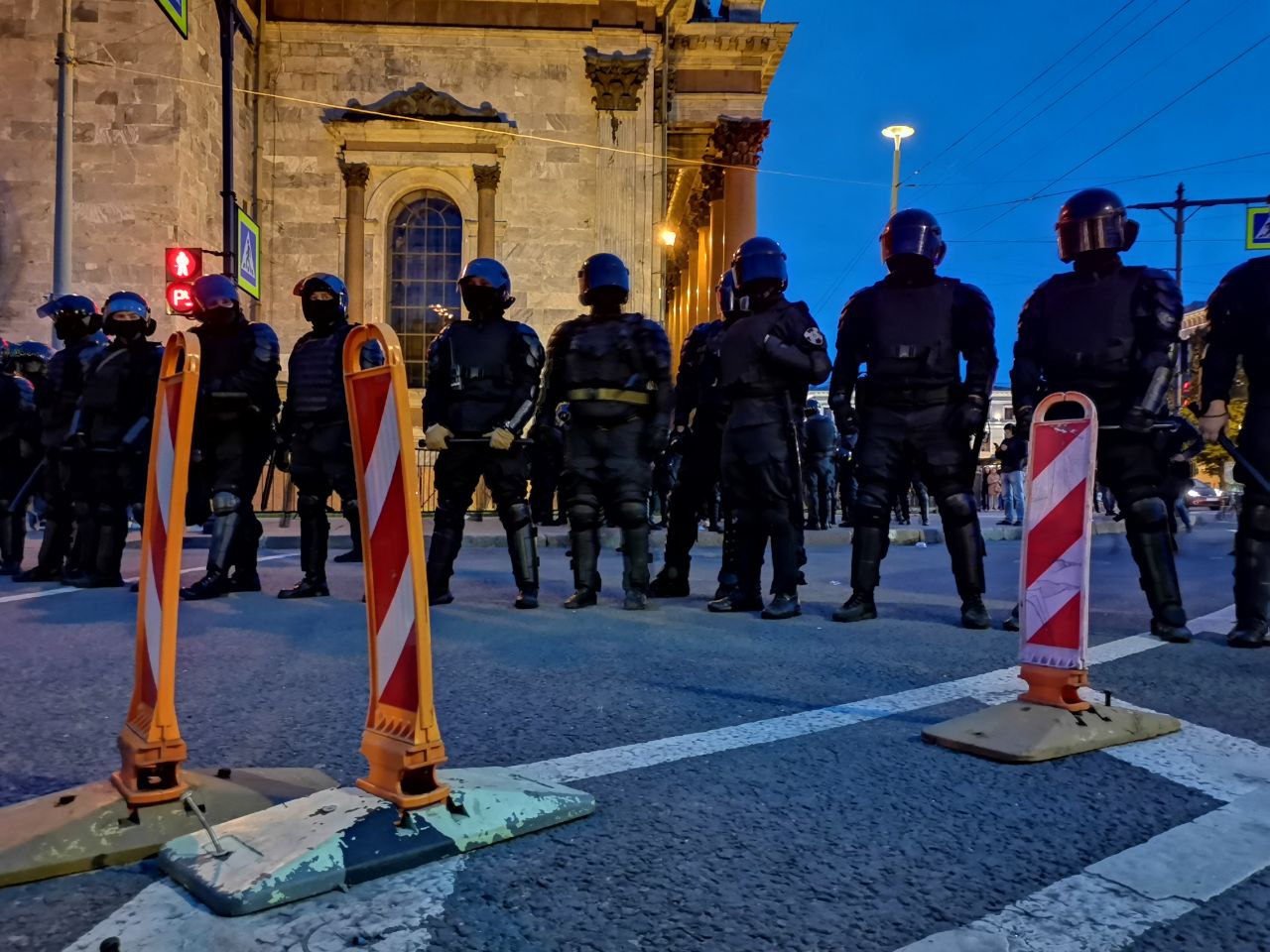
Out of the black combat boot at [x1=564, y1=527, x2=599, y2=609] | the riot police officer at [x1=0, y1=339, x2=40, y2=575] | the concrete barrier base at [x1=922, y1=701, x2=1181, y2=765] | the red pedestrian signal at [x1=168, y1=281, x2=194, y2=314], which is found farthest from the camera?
the red pedestrian signal at [x1=168, y1=281, x2=194, y2=314]

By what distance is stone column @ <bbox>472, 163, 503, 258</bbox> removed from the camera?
2106 cm

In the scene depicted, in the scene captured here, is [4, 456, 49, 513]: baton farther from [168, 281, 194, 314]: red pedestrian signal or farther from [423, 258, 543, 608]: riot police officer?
[168, 281, 194, 314]: red pedestrian signal

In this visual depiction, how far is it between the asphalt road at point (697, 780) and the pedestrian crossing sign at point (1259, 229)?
11147mm

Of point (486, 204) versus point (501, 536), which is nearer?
point (501, 536)

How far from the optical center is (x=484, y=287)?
6602 mm

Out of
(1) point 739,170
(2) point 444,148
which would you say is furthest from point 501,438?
(1) point 739,170

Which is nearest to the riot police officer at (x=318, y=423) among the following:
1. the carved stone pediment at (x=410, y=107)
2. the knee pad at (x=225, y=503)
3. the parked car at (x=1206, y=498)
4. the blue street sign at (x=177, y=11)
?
the knee pad at (x=225, y=503)

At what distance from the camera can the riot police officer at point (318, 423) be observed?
7.06 meters

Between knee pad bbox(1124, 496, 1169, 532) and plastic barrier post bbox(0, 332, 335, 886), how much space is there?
174 inches

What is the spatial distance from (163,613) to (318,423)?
4987 mm

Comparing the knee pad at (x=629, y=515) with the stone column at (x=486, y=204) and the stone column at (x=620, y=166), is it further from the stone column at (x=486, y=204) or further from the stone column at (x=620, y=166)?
the stone column at (x=486, y=204)

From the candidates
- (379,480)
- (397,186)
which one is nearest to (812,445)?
(397,186)

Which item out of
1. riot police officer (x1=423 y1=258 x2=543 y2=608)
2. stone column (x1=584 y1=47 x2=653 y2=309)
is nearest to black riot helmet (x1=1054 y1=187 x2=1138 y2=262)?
riot police officer (x1=423 y1=258 x2=543 y2=608)

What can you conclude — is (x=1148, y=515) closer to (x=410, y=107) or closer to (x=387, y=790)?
(x=387, y=790)
